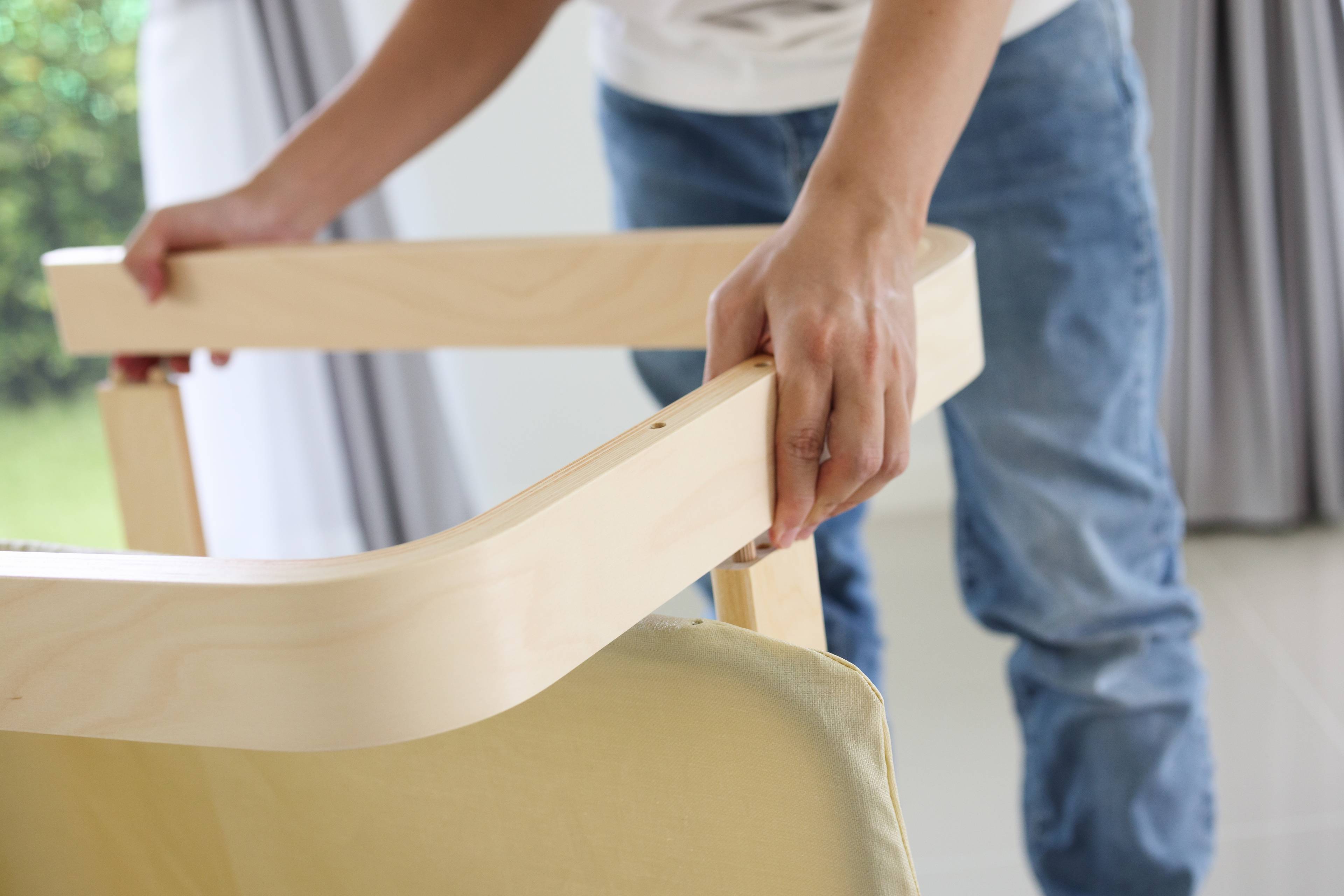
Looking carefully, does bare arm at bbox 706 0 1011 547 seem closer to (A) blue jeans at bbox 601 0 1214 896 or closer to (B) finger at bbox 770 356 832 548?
(B) finger at bbox 770 356 832 548

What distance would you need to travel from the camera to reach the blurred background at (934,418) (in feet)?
5.01

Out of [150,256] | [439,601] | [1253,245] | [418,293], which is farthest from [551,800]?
[1253,245]

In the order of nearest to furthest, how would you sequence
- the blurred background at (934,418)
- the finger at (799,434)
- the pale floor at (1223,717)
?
the finger at (799,434) → the pale floor at (1223,717) → the blurred background at (934,418)

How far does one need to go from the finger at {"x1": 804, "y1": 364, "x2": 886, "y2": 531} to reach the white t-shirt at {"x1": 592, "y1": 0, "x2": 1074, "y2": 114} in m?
0.41

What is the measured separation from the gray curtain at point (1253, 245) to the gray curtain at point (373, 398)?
121 centimetres

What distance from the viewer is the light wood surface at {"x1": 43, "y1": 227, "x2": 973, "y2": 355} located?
24.5 inches

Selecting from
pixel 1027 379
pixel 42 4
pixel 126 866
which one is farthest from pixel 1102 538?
pixel 42 4

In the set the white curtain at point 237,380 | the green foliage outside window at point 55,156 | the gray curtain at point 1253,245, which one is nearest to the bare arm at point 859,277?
the gray curtain at point 1253,245

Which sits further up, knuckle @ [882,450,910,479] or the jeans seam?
the jeans seam

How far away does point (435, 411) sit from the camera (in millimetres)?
2078

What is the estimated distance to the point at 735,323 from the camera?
45 centimetres

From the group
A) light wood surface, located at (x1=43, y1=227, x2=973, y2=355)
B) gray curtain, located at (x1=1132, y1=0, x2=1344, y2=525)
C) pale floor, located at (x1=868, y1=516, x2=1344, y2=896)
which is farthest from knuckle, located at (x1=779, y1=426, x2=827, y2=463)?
gray curtain, located at (x1=1132, y1=0, x2=1344, y2=525)

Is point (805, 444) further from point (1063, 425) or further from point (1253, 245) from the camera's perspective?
point (1253, 245)

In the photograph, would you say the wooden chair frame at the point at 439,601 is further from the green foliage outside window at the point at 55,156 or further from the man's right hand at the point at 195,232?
the green foliage outside window at the point at 55,156
